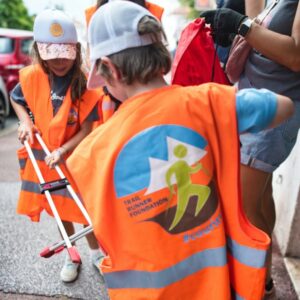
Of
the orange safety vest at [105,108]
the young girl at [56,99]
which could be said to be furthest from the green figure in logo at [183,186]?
the young girl at [56,99]

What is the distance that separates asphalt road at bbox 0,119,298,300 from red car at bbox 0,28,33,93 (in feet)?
17.0

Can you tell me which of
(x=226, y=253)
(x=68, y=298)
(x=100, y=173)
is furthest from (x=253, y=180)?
(x=68, y=298)

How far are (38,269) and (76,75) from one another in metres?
1.47

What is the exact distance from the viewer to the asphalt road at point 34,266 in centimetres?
256

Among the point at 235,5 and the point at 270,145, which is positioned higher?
the point at 235,5

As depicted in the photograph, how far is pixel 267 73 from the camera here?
1.83 meters

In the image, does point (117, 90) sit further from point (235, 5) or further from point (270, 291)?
point (270, 291)

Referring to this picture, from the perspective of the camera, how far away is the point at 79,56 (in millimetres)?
2408

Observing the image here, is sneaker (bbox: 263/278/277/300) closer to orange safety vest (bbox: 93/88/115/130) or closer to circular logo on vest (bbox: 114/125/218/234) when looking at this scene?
circular logo on vest (bbox: 114/125/218/234)

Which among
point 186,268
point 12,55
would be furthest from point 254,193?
point 12,55

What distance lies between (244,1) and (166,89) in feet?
3.90

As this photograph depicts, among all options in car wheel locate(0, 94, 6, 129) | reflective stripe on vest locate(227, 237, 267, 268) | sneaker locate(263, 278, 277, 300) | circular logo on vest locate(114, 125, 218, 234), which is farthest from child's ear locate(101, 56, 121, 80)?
car wheel locate(0, 94, 6, 129)

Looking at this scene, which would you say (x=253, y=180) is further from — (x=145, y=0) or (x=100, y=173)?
(x=145, y=0)

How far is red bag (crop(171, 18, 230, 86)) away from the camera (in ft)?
5.92
